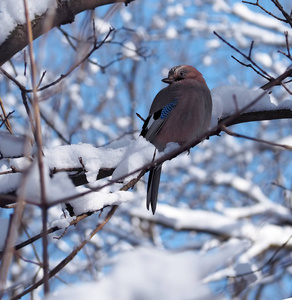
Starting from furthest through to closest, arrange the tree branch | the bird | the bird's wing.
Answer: the bird's wing
the bird
the tree branch

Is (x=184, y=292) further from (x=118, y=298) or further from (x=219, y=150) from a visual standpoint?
(x=219, y=150)

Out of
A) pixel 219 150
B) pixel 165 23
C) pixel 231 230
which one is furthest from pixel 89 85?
pixel 231 230

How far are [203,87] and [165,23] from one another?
9.34 m

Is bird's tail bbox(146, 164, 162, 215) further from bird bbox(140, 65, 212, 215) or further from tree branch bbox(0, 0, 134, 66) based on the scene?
tree branch bbox(0, 0, 134, 66)

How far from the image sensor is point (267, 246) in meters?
6.87

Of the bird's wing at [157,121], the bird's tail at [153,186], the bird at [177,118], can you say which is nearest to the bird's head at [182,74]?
the bird at [177,118]

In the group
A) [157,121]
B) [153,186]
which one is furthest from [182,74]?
[153,186]

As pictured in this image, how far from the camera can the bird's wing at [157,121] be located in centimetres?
321

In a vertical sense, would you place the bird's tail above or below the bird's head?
below

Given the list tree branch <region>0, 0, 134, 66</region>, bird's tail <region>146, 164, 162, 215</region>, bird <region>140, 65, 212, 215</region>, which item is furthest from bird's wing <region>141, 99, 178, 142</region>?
tree branch <region>0, 0, 134, 66</region>

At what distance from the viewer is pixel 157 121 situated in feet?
10.6

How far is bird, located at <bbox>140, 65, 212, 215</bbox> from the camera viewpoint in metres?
3.09

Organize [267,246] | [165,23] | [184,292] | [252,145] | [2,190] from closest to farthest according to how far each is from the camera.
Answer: [184,292], [2,190], [267,246], [252,145], [165,23]

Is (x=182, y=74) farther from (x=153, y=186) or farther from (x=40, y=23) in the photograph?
(x=40, y=23)
